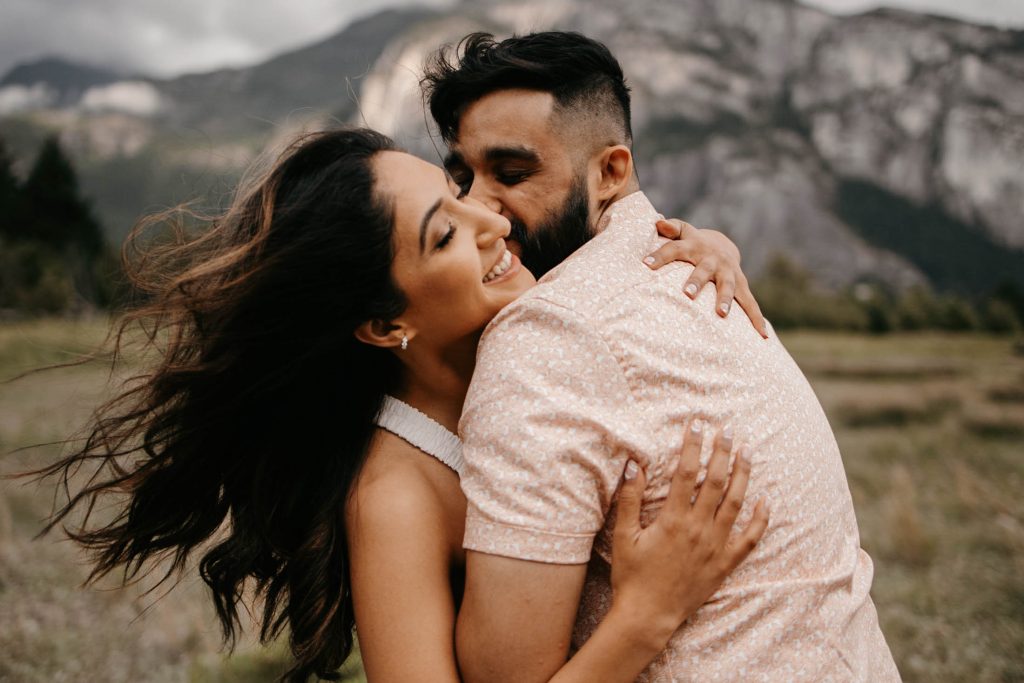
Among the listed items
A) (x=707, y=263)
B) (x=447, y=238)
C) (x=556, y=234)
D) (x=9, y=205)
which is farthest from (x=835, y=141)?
(x=447, y=238)

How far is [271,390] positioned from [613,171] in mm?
1837

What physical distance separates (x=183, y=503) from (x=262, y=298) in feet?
3.09

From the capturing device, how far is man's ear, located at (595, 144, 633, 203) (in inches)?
132

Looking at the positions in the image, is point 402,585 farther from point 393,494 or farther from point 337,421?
point 337,421

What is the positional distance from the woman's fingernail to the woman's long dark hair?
2.96 ft

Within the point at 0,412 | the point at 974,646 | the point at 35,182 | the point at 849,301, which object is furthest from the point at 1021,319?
the point at 35,182

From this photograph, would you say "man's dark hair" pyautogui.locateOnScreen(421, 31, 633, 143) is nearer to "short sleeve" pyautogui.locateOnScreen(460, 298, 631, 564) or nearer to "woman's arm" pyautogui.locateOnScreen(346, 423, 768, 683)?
"short sleeve" pyautogui.locateOnScreen(460, 298, 631, 564)

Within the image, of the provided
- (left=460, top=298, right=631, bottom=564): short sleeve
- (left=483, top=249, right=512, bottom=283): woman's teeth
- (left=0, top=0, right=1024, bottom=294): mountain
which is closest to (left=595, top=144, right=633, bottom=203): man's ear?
(left=483, top=249, right=512, bottom=283): woman's teeth

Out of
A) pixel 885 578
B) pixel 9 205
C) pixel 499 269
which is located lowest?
pixel 9 205

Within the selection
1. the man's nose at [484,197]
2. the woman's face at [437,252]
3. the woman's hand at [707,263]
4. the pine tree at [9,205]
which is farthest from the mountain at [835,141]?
the woman's face at [437,252]

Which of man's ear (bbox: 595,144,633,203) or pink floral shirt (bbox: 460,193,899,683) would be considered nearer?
pink floral shirt (bbox: 460,193,899,683)

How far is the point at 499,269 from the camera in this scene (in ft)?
8.18

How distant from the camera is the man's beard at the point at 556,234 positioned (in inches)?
124

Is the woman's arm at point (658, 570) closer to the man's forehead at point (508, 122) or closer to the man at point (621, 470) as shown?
the man at point (621, 470)
